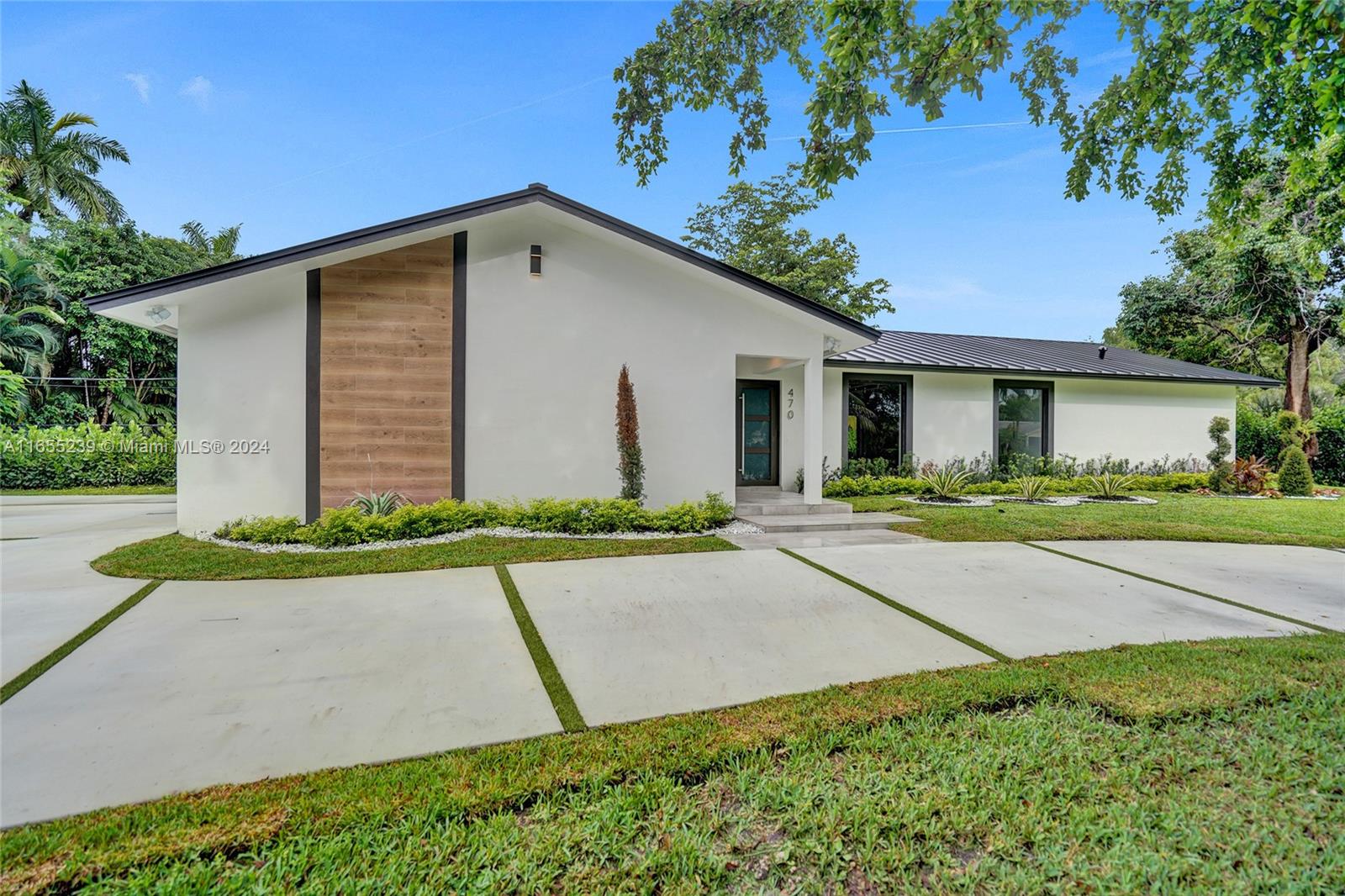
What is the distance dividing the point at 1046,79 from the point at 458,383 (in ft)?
22.9

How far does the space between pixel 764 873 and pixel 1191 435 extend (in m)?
17.9

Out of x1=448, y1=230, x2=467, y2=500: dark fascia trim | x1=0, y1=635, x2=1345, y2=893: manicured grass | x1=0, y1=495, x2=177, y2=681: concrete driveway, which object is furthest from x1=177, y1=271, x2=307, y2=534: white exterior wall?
x1=0, y1=635, x2=1345, y2=893: manicured grass

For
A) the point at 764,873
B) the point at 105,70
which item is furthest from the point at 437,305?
the point at 105,70

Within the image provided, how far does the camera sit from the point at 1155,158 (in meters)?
5.12

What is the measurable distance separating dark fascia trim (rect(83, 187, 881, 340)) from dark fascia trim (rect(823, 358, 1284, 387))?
3400 millimetres

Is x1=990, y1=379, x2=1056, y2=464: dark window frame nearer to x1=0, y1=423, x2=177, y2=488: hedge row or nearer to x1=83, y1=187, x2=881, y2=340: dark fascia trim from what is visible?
x1=83, y1=187, x2=881, y2=340: dark fascia trim

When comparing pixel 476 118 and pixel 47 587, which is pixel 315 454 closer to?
pixel 47 587

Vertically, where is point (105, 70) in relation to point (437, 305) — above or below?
above

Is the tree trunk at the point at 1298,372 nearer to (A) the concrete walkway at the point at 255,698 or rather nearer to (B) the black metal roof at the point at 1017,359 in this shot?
(B) the black metal roof at the point at 1017,359

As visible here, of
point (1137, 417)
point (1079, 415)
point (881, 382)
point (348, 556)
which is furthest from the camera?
point (1137, 417)

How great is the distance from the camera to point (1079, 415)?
43.3ft

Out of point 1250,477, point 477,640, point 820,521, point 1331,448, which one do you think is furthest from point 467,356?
point 1331,448

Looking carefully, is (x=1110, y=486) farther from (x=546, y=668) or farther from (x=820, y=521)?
(x=546, y=668)


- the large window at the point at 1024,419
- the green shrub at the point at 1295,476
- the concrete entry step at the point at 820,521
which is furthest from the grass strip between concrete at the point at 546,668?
the green shrub at the point at 1295,476
